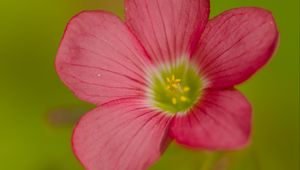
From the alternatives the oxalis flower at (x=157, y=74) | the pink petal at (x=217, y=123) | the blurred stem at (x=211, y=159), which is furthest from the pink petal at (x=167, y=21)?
the blurred stem at (x=211, y=159)

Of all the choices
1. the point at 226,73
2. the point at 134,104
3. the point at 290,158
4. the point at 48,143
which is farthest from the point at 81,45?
the point at 290,158

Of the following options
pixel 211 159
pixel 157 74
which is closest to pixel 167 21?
→ pixel 157 74

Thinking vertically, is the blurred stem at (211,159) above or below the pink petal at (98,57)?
below

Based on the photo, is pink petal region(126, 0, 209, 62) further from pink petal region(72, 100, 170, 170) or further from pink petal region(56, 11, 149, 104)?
pink petal region(72, 100, 170, 170)

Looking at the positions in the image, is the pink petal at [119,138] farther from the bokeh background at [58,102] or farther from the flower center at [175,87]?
the bokeh background at [58,102]

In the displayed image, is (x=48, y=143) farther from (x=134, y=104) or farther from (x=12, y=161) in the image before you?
(x=134, y=104)

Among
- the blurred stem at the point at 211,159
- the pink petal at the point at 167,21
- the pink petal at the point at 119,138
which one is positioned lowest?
the blurred stem at the point at 211,159

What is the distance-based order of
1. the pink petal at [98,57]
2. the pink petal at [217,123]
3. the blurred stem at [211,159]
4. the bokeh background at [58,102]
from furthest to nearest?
the bokeh background at [58,102]
the blurred stem at [211,159]
the pink petal at [98,57]
the pink petal at [217,123]

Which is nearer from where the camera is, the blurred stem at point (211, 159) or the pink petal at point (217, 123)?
the pink petal at point (217, 123)
